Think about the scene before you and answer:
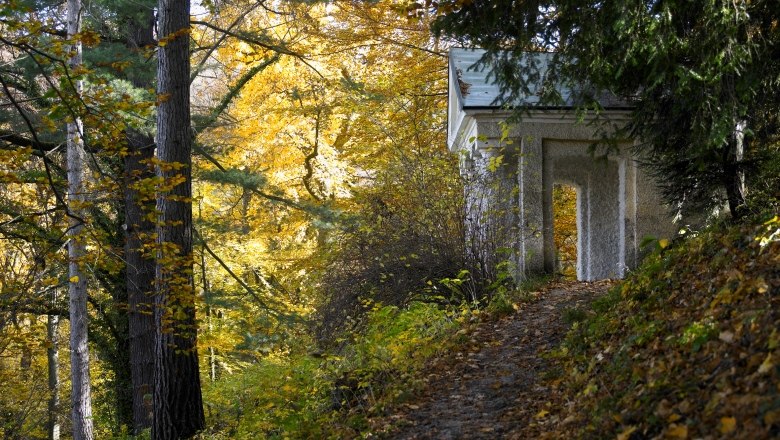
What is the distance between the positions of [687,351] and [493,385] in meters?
2.43

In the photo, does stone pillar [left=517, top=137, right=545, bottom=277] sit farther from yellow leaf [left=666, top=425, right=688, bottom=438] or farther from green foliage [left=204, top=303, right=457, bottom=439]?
yellow leaf [left=666, top=425, right=688, bottom=438]

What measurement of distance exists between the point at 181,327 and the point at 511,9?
5219 millimetres

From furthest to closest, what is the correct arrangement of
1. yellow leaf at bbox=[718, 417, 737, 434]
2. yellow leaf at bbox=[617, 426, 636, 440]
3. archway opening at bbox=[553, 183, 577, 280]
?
1. archway opening at bbox=[553, 183, 577, 280]
2. yellow leaf at bbox=[617, 426, 636, 440]
3. yellow leaf at bbox=[718, 417, 737, 434]

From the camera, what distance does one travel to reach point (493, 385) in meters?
6.91

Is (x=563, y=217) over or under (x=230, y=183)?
under

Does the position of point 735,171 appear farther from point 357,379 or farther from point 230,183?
point 230,183

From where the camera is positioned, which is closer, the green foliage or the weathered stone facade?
the green foliage

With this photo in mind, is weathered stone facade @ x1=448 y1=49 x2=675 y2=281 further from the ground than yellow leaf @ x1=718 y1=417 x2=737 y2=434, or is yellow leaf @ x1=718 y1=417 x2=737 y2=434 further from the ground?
weathered stone facade @ x1=448 y1=49 x2=675 y2=281

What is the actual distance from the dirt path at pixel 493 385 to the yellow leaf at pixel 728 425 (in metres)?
2.03

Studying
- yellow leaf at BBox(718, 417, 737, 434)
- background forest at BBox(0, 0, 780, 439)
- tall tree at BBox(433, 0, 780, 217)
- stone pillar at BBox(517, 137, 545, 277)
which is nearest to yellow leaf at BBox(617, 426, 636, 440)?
yellow leaf at BBox(718, 417, 737, 434)

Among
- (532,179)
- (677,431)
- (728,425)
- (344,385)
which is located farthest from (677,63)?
(532,179)

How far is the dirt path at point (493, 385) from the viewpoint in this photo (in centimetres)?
A: 604

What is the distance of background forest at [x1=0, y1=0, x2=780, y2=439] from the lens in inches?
276

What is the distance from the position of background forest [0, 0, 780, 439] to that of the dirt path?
0.29 m
